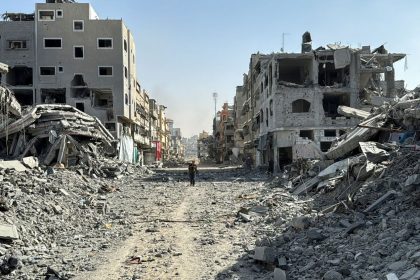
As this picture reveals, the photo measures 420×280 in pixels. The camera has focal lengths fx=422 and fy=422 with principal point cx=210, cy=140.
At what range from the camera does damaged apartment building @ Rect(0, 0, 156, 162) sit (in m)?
46.9

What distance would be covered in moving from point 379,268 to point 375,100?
33182 mm

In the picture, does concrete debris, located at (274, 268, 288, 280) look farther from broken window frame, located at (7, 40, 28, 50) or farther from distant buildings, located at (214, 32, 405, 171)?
broken window frame, located at (7, 40, 28, 50)

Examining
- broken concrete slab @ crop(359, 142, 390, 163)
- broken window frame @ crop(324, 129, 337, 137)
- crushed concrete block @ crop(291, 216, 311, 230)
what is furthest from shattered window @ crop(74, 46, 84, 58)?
crushed concrete block @ crop(291, 216, 311, 230)

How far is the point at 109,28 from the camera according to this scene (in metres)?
47.8

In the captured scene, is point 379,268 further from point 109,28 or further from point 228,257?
point 109,28

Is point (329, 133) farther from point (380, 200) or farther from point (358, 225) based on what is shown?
point (358, 225)

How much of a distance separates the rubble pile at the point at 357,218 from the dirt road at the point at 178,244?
31.9 inches

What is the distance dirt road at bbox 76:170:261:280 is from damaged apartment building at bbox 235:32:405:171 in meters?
18.1

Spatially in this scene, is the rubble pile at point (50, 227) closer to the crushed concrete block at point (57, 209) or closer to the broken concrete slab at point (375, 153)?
the crushed concrete block at point (57, 209)

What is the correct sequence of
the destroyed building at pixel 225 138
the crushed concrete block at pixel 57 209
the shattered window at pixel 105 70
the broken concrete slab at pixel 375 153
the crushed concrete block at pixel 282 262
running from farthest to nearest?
the destroyed building at pixel 225 138
the shattered window at pixel 105 70
the broken concrete slab at pixel 375 153
the crushed concrete block at pixel 57 209
the crushed concrete block at pixel 282 262

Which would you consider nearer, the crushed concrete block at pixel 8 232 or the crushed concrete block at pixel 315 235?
the crushed concrete block at pixel 315 235

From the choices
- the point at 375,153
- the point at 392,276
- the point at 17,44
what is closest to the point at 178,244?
the point at 392,276

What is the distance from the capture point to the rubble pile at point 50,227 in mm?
9781

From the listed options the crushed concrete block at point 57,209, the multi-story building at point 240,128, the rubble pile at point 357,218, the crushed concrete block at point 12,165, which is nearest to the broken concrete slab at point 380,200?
the rubble pile at point 357,218
